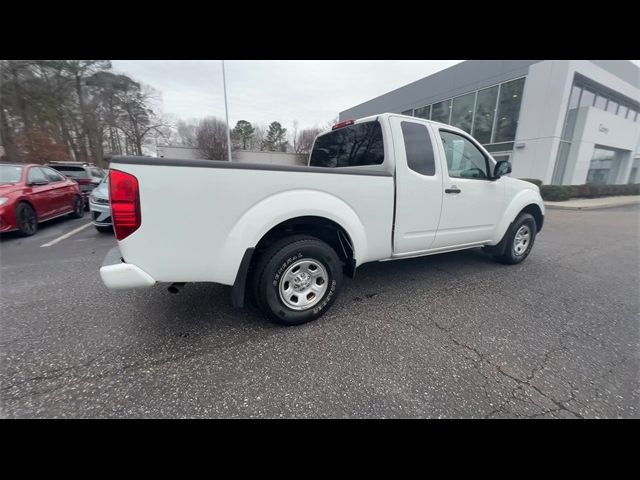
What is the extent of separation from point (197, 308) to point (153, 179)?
154cm

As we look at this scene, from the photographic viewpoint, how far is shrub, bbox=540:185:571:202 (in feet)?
44.3

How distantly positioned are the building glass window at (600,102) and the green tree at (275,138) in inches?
1660

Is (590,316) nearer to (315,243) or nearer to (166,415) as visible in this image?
(315,243)

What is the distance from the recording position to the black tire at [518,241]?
4.09 m

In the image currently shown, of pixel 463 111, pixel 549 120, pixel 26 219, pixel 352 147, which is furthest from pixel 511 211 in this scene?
pixel 463 111

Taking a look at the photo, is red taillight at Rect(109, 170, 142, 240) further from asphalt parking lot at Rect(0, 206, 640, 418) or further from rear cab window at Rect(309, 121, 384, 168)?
rear cab window at Rect(309, 121, 384, 168)

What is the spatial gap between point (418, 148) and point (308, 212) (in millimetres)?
1606

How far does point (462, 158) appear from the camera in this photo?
11.4ft

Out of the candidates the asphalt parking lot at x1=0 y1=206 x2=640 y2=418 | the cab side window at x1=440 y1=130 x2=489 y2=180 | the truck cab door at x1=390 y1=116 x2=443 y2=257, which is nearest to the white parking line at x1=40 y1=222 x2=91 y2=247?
the asphalt parking lot at x1=0 y1=206 x2=640 y2=418

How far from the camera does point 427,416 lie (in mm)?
1668

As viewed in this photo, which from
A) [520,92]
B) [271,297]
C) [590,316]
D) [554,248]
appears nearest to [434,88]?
[520,92]

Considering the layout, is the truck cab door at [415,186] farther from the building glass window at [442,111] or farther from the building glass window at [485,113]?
the building glass window at [442,111]

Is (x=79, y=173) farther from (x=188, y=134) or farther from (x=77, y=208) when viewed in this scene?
(x=188, y=134)

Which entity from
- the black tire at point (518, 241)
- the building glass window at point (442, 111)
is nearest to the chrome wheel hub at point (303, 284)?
the black tire at point (518, 241)
